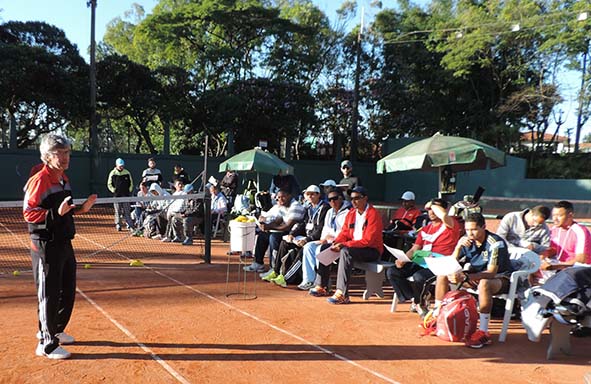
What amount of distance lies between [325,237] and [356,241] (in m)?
0.67

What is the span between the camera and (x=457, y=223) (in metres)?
6.07

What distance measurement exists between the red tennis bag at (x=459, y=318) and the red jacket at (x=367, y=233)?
165cm

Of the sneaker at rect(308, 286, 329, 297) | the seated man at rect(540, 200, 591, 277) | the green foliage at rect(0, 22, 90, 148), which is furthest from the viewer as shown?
the green foliage at rect(0, 22, 90, 148)

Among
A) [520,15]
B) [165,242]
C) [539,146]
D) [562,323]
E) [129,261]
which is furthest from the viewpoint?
[539,146]

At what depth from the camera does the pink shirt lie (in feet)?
18.5

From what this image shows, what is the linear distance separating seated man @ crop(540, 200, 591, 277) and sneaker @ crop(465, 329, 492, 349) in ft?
4.16

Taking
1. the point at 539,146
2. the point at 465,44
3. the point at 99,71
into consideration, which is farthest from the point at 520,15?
Answer: the point at 99,71

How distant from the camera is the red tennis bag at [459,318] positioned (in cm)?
492

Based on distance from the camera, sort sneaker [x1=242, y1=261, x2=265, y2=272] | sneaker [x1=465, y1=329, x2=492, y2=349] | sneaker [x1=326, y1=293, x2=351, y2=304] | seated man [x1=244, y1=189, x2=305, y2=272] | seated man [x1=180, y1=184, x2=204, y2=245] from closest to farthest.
Result: sneaker [x1=465, y1=329, x2=492, y2=349] < sneaker [x1=326, y1=293, x2=351, y2=304] < seated man [x1=244, y1=189, x2=305, y2=272] < sneaker [x1=242, y1=261, x2=265, y2=272] < seated man [x1=180, y1=184, x2=204, y2=245]

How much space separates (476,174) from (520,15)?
8.00m

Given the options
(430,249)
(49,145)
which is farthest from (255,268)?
(49,145)

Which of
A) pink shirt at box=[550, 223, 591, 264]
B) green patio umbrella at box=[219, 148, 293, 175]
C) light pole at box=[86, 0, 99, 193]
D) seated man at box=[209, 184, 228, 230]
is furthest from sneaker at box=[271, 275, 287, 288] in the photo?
light pole at box=[86, 0, 99, 193]

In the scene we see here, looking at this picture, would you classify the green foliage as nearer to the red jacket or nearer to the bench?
the red jacket

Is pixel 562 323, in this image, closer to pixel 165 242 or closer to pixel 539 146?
pixel 165 242
